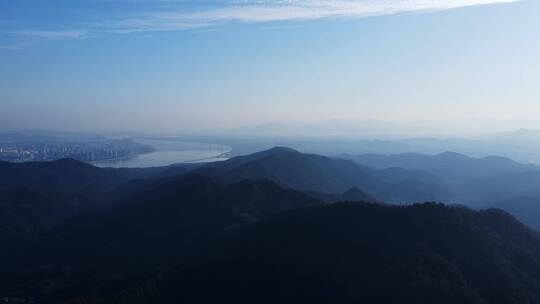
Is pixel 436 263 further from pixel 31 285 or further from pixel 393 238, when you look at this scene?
pixel 31 285

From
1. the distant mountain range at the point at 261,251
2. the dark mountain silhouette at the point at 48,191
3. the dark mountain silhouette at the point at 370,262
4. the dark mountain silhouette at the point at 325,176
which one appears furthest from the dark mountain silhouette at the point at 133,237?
the dark mountain silhouette at the point at 325,176

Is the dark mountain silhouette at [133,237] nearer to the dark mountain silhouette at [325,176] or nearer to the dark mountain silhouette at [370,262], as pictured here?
the dark mountain silhouette at [370,262]

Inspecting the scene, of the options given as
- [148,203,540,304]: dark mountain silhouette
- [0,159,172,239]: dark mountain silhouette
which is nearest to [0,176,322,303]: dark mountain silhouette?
[148,203,540,304]: dark mountain silhouette

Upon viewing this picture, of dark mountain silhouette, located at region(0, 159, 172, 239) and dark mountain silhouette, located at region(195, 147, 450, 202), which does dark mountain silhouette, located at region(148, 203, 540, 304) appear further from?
dark mountain silhouette, located at region(195, 147, 450, 202)

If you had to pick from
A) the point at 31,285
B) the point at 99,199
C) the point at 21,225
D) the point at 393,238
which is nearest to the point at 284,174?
the point at 99,199

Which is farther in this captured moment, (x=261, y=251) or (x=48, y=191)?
(x=48, y=191)

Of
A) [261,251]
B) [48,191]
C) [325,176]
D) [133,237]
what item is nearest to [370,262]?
[261,251]

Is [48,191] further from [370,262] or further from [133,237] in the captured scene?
[370,262]
